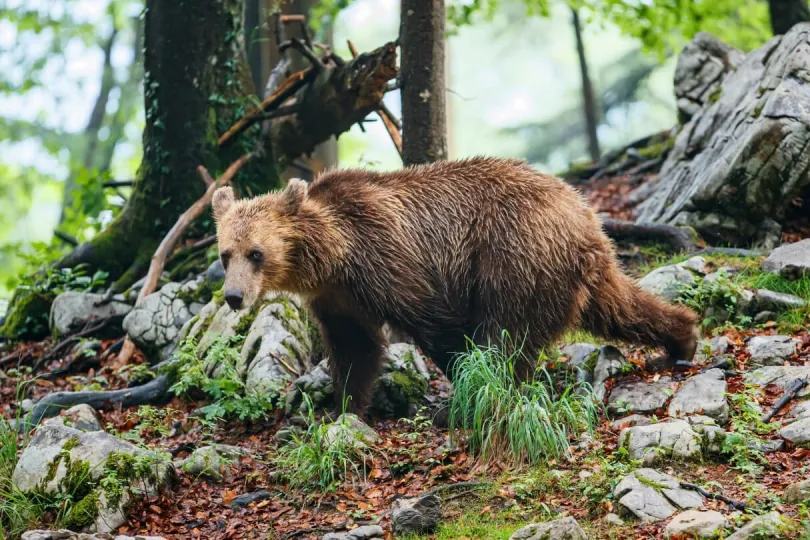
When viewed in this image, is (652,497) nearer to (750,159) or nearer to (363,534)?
(363,534)

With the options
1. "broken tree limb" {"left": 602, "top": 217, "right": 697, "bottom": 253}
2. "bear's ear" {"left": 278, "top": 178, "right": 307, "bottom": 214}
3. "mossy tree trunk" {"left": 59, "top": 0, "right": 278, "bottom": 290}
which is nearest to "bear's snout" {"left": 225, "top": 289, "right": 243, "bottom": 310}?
"bear's ear" {"left": 278, "top": 178, "right": 307, "bottom": 214}

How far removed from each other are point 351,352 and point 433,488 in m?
1.85

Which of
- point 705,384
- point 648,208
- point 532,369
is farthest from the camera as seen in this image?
point 648,208

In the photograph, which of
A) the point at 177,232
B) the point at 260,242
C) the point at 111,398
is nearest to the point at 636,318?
the point at 260,242

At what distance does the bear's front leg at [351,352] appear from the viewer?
720 centimetres

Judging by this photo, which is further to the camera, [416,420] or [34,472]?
[416,420]

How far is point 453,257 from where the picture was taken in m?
7.13

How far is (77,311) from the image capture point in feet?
32.9

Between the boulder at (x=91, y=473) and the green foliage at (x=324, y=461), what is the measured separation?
0.90 meters

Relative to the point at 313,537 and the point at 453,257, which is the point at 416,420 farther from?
the point at 313,537

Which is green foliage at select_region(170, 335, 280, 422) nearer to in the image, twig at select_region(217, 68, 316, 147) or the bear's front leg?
the bear's front leg

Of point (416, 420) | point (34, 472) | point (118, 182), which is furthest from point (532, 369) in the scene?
point (118, 182)

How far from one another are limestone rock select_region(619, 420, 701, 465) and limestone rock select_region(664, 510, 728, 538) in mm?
768

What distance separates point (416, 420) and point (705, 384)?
2274 millimetres
